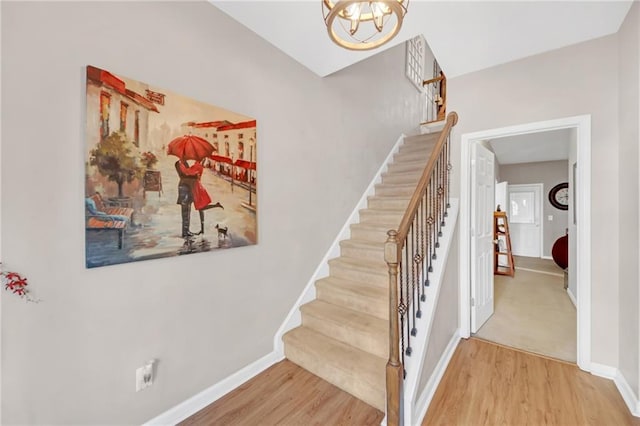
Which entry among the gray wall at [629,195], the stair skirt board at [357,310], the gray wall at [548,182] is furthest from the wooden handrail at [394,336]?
the gray wall at [548,182]

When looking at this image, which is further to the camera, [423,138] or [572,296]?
[423,138]

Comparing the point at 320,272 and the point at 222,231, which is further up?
the point at 222,231

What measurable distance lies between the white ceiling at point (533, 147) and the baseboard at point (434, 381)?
3102 mm

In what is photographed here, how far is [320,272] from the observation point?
2.66 m

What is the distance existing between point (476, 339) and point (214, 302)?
8.17 feet

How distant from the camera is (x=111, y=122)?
4.37 ft

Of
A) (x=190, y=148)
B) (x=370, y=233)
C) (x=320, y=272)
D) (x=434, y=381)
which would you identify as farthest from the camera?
(x=370, y=233)

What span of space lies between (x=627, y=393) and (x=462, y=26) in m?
2.77

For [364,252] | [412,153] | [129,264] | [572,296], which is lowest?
[572,296]

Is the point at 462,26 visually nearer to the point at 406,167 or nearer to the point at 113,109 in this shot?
the point at 406,167

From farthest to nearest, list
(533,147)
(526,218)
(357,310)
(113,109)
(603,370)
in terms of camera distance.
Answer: (526,218)
(533,147)
(357,310)
(603,370)
(113,109)

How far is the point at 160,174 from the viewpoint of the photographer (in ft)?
4.98

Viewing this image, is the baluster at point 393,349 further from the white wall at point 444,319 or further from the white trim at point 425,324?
the white wall at point 444,319

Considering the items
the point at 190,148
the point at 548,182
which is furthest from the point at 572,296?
the point at 190,148
